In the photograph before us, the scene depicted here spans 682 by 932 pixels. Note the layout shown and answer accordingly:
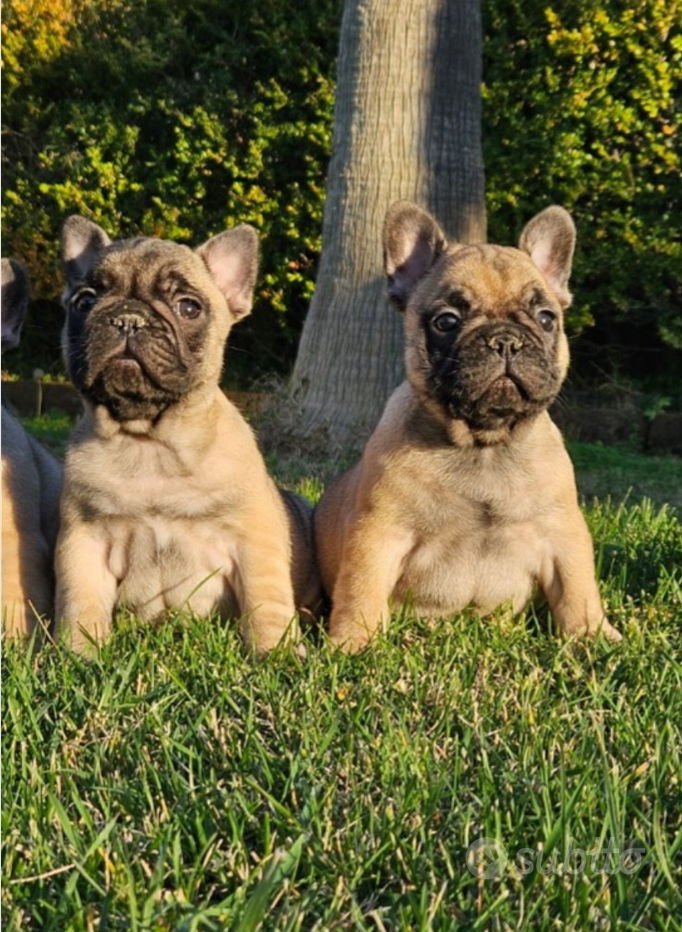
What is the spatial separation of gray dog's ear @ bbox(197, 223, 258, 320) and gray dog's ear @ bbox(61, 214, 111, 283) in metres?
0.43

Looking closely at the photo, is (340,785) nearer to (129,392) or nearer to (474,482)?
(474,482)

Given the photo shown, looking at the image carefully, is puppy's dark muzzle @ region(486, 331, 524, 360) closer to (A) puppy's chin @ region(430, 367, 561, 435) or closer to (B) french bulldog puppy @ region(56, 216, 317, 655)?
(A) puppy's chin @ region(430, 367, 561, 435)

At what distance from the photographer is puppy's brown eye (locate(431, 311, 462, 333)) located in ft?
15.3

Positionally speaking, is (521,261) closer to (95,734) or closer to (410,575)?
(410,575)

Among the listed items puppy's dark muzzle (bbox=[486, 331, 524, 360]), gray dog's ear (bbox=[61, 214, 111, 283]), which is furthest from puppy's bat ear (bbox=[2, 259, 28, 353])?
puppy's dark muzzle (bbox=[486, 331, 524, 360])

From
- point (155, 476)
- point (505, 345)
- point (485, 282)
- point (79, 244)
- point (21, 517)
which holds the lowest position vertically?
point (21, 517)

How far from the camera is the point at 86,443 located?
4637 millimetres

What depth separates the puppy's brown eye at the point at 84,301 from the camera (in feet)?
15.2

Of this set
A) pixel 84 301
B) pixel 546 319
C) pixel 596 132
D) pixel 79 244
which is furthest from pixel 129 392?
pixel 596 132

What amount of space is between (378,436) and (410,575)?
0.61 metres

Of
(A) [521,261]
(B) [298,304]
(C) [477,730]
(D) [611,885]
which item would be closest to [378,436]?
(A) [521,261]

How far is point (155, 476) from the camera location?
4.59 m

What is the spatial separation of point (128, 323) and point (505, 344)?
1387 millimetres

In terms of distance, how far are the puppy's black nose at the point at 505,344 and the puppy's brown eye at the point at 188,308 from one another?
1.19 meters
